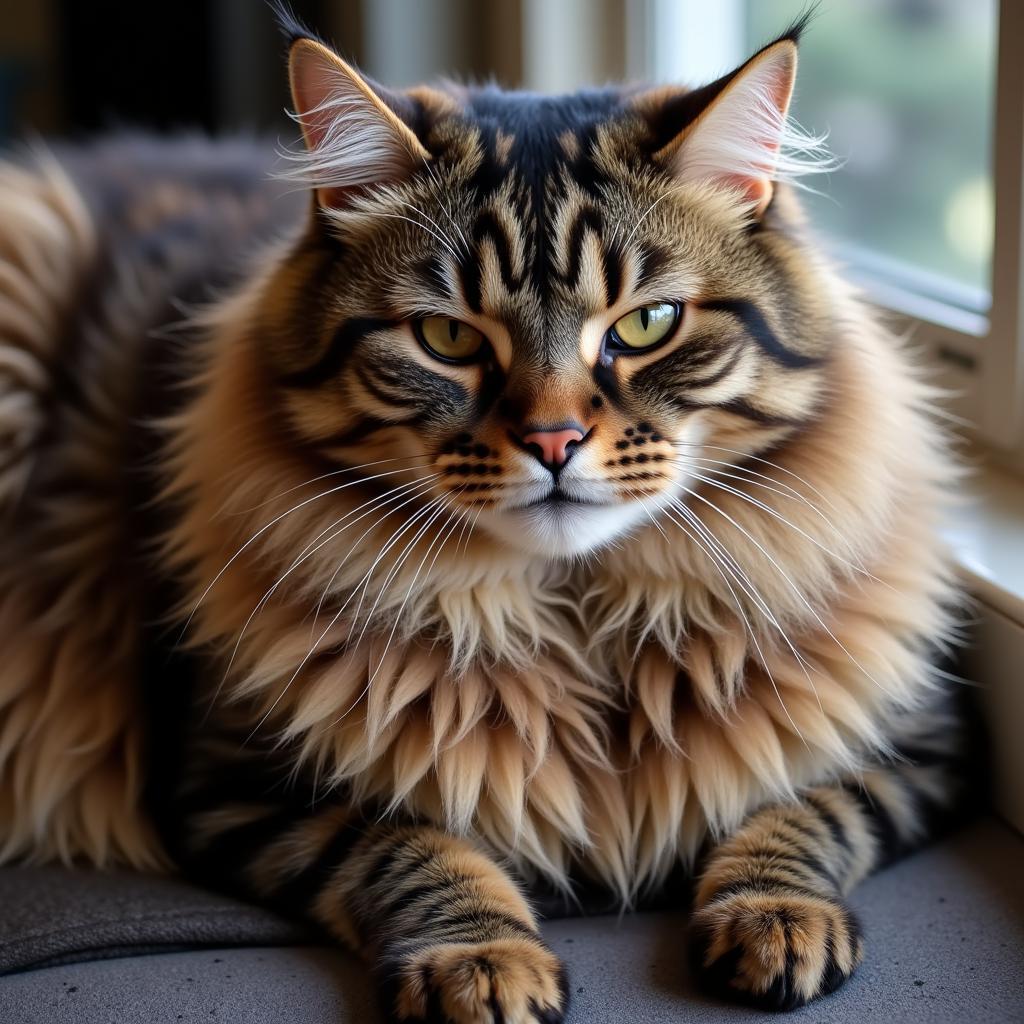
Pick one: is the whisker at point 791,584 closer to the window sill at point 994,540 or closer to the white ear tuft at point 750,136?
the window sill at point 994,540

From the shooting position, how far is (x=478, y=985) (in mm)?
938

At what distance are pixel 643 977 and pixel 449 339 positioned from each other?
0.57 meters

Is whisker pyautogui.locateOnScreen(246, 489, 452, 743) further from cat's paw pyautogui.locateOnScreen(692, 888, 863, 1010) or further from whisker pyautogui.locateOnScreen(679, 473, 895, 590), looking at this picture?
cat's paw pyautogui.locateOnScreen(692, 888, 863, 1010)

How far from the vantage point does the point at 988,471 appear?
1577 millimetres

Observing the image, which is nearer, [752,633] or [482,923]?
[482,923]

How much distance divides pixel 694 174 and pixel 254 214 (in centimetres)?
77

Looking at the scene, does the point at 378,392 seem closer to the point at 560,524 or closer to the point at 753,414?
the point at 560,524

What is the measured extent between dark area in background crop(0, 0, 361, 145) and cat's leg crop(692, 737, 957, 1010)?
2147mm

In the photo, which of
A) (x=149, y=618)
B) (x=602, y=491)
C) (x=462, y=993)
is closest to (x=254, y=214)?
(x=149, y=618)

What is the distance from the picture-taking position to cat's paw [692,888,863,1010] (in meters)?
0.97

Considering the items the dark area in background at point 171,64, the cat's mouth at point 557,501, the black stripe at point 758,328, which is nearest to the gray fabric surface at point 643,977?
the cat's mouth at point 557,501

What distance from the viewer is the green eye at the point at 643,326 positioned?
1.11 metres

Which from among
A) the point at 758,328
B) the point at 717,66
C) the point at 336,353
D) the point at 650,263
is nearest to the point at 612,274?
the point at 650,263

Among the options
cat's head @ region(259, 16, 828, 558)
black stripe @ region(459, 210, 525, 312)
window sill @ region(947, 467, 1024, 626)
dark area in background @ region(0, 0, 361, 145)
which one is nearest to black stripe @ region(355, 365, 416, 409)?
cat's head @ region(259, 16, 828, 558)
